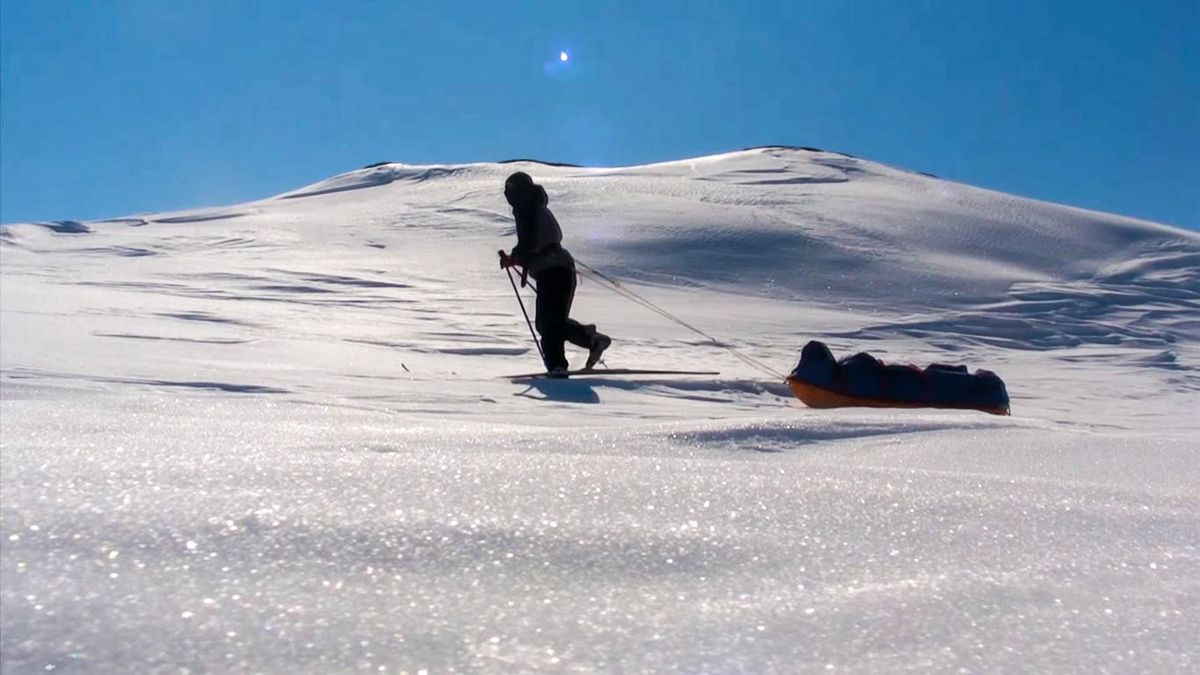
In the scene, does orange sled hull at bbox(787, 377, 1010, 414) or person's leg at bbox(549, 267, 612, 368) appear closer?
orange sled hull at bbox(787, 377, 1010, 414)

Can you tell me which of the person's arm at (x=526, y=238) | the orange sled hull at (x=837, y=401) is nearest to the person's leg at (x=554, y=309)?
the person's arm at (x=526, y=238)

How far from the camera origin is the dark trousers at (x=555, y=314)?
771 centimetres

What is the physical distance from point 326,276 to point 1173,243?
564 inches

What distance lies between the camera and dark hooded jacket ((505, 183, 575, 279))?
768 cm

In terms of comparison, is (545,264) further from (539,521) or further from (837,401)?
(539,521)

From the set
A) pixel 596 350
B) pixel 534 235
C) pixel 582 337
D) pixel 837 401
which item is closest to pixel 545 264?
pixel 534 235

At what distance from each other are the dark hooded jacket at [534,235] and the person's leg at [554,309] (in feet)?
0.21

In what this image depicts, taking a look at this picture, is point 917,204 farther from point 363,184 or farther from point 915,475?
point 915,475

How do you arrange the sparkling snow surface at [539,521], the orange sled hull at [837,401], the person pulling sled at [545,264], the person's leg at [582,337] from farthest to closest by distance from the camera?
the person's leg at [582,337], the person pulling sled at [545,264], the orange sled hull at [837,401], the sparkling snow surface at [539,521]

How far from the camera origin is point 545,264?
768cm

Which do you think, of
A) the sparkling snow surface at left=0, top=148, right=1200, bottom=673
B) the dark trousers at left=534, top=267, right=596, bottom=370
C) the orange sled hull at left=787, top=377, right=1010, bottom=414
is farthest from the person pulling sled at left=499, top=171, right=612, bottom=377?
the orange sled hull at left=787, top=377, right=1010, bottom=414

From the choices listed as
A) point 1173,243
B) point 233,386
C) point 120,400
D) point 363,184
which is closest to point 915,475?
point 120,400

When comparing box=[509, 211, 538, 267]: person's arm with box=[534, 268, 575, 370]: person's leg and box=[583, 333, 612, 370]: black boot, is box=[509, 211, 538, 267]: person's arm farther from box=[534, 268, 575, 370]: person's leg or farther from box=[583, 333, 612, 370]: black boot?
box=[583, 333, 612, 370]: black boot

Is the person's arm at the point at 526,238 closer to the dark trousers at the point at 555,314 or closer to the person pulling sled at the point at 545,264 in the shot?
the person pulling sled at the point at 545,264
